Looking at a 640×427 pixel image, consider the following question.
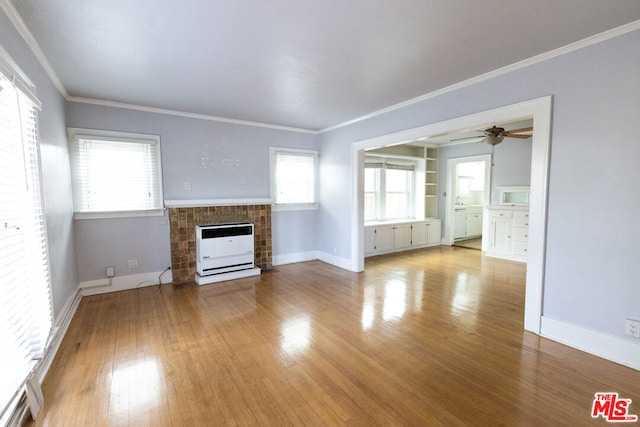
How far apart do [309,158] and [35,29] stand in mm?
3905

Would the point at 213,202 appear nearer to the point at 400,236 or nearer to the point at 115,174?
the point at 115,174

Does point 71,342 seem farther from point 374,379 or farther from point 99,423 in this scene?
point 374,379

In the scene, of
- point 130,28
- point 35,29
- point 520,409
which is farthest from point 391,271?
point 35,29

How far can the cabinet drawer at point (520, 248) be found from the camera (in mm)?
5375

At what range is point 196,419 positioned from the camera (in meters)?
1.66

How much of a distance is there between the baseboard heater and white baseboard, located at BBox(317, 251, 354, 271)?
1.37m

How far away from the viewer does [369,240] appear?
19.4 feet

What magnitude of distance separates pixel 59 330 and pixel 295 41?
3299mm

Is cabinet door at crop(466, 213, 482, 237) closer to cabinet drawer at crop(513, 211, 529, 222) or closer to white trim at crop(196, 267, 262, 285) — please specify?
cabinet drawer at crop(513, 211, 529, 222)

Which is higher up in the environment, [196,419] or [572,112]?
[572,112]

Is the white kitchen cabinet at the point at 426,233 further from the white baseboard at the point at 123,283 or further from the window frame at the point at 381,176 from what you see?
the white baseboard at the point at 123,283

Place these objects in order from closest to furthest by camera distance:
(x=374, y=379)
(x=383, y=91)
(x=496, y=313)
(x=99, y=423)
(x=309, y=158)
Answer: (x=99, y=423), (x=374, y=379), (x=496, y=313), (x=383, y=91), (x=309, y=158)

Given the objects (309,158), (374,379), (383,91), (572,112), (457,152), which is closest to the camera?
(374,379)

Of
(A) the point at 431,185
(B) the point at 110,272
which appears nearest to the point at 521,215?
(A) the point at 431,185
